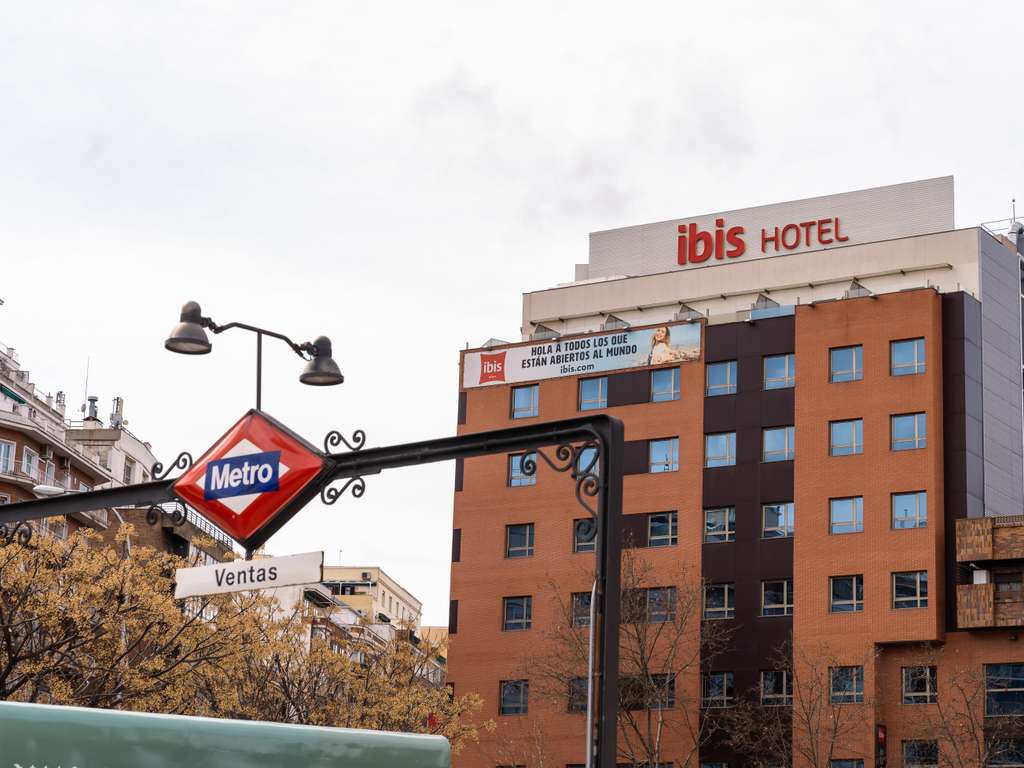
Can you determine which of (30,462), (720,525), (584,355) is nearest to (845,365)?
(720,525)

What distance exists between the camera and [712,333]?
75.1 meters

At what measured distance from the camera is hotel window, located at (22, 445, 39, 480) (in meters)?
85.8

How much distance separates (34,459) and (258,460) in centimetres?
7676

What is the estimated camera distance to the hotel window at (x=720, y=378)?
243ft

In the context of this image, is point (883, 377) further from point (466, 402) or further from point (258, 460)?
point (258, 460)

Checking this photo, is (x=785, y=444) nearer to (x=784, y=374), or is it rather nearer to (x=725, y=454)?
(x=725, y=454)

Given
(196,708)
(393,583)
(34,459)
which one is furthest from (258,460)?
(393,583)

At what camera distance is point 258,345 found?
15.6m

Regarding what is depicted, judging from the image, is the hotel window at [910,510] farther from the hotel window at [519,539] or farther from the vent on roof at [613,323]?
the vent on roof at [613,323]

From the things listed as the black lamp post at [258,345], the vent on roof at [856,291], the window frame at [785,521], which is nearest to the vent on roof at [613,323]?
the vent on roof at [856,291]

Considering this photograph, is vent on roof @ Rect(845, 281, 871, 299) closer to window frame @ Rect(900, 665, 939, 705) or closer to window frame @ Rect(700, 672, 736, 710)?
window frame @ Rect(900, 665, 939, 705)

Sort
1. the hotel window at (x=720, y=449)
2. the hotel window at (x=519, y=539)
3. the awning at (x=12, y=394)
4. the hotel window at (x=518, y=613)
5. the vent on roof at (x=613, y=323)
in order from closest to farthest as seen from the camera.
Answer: the hotel window at (x=720, y=449)
the hotel window at (x=518, y=613)
the hotel window at (x=519, y=539)
the vent on roof at (x=613, y=323)
the awning at (x=12, y=394)

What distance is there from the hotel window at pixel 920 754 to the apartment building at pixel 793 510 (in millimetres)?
89

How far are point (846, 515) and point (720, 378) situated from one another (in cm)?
929
